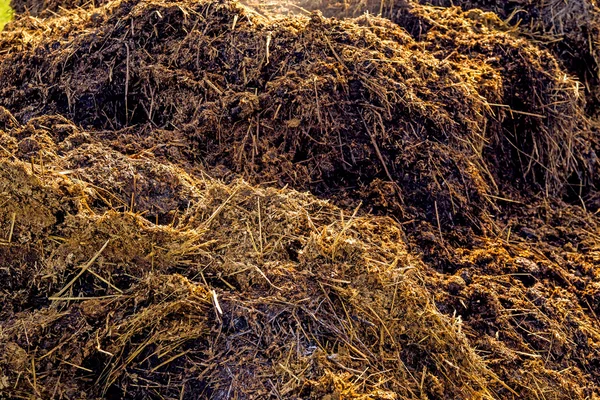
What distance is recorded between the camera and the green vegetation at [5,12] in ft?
15.4

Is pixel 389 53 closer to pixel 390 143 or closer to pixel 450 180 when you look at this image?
pixel 390 143

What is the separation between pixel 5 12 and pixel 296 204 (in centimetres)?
335

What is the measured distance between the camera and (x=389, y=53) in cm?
352

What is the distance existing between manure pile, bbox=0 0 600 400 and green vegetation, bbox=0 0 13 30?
443mm

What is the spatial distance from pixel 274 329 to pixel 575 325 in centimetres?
144

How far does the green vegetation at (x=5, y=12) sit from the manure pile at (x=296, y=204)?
44cm

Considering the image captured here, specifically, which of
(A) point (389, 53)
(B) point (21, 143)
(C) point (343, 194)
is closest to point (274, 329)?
(C) point (343, 194)

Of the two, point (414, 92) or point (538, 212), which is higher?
point (414, 92)

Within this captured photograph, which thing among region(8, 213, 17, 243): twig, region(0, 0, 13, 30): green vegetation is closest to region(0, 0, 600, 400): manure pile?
region(8, 213, 17, 243): twig

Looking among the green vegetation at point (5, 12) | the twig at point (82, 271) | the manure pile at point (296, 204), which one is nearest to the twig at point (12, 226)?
the manure pile at point (296, 204)

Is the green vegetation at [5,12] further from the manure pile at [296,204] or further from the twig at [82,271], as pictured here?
the twig at [82,271]

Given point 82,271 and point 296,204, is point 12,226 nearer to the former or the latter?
point 82,271

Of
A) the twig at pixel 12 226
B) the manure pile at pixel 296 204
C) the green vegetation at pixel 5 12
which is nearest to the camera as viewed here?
the manure pile at pixel 296 204

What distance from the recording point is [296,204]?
2.80 m
